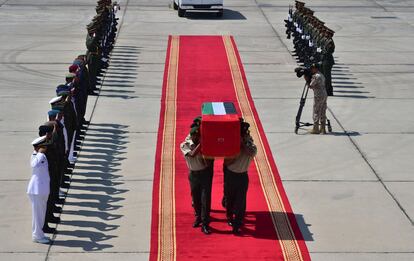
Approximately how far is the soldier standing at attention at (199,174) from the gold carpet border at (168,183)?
0.50 meters

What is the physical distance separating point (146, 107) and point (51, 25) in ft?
38.1

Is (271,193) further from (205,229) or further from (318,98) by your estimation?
(318,98)

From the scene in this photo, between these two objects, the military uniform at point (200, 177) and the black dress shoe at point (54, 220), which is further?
the black dress shoe at point (54, 220)

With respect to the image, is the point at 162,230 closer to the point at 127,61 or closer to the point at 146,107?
the point at 146,107

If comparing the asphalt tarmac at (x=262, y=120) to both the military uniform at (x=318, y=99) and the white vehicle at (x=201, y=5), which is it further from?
the white vehicle at (x=201, y=5)

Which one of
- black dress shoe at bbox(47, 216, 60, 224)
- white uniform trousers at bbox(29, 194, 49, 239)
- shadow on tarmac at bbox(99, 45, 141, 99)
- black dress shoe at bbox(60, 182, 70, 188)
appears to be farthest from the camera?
shadow on tarmac at bbox(99, 45, 141, 99)

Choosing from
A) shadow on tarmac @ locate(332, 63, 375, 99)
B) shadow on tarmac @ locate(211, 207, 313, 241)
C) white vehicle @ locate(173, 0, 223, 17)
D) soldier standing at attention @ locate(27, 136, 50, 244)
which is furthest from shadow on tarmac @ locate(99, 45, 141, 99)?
soldier standing at attention @ locate(27, 136, 50, 244)

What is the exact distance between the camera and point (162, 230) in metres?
13.2

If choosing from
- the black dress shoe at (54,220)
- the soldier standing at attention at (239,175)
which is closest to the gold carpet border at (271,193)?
the soldier standing at attention at (239,175)

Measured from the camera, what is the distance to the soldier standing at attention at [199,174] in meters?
12.9

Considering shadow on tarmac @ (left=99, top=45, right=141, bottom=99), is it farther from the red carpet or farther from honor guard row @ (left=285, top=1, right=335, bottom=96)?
honor guard row @ (left=285, top=1, right=335, bottom=96)

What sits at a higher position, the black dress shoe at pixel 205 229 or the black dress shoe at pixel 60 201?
the black dress shoe at pixel 205 229

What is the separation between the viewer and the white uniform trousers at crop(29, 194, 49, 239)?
12578mm

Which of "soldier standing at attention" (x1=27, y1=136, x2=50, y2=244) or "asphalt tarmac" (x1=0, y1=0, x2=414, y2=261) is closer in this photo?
"soldier standing at attention" (x1=27, y1=136, x2=50, y2=244)
